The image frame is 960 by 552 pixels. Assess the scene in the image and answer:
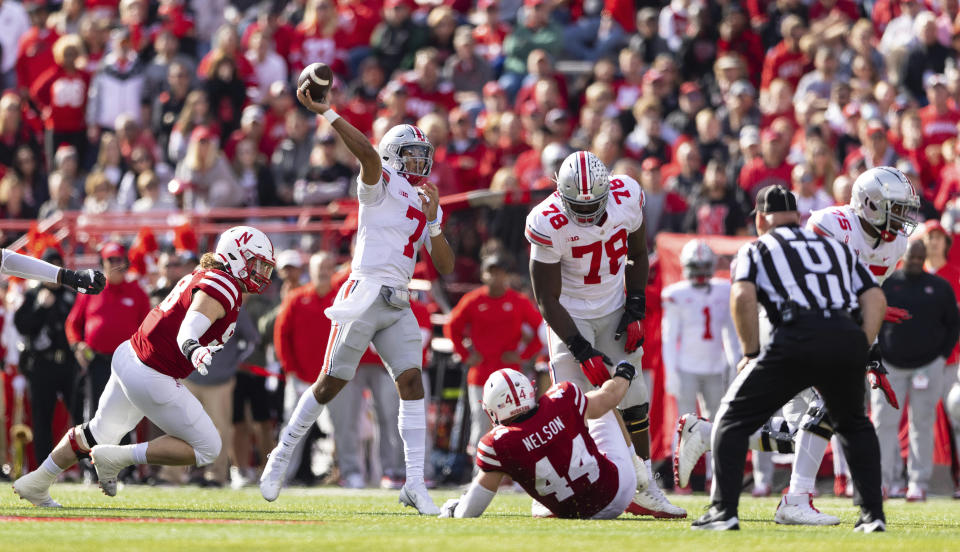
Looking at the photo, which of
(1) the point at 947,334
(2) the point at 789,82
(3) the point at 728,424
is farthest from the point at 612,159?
(3) the point at 728,424

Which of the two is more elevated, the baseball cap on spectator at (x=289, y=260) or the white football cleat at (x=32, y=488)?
the baseball cap on spectator at (x=289, y=260)

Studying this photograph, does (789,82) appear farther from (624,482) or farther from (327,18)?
(624,482)

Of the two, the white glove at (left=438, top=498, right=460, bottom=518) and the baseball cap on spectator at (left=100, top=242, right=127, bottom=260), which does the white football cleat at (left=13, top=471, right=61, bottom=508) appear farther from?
the baseball cap on spectator at (left=100, top=242, right=127, bottom=260)

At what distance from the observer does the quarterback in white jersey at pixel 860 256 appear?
834cm

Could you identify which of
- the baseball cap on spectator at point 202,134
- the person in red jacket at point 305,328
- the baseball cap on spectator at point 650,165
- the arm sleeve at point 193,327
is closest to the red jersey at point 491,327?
the person in red jacket at point 305,328

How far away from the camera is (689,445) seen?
8.80m

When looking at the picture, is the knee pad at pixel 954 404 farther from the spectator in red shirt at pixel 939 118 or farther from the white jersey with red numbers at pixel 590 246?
the white jersey with red numbers at pixel 590 246

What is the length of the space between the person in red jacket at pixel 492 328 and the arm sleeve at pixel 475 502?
4845mm

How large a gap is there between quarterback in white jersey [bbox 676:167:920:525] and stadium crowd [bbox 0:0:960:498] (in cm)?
424

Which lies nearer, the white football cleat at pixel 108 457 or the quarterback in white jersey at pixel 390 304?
the white football cleat at pixel 108 457

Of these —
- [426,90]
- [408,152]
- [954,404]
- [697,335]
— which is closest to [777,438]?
[408,152]

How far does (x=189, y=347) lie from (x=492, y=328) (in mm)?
5069

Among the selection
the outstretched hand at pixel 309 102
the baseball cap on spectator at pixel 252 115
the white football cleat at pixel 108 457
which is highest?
the baseball cap on spectator at pixel 252 115

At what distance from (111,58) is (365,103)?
132 inches
